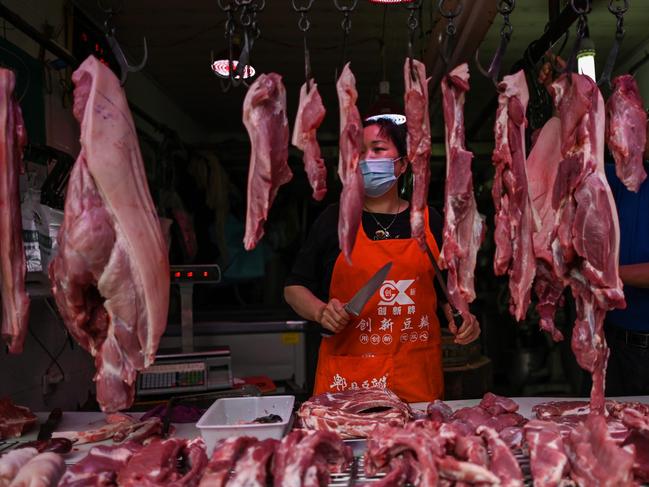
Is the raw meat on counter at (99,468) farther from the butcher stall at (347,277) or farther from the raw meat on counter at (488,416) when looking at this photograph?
the raw meat on counter at (488,416)

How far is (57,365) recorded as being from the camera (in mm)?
5008

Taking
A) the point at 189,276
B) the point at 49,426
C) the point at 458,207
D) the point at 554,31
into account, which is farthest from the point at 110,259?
the point at 554,31

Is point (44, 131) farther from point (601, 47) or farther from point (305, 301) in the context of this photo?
point (601, 47)

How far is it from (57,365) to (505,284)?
7253mm

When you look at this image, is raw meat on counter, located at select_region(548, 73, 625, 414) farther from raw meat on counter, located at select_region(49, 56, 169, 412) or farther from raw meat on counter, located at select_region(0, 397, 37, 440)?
raw meat on counter, located at select_region(0, 397, 37, 440)

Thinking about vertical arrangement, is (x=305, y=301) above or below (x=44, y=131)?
below

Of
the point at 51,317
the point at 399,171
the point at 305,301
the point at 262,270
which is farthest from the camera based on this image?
the point at 262,270

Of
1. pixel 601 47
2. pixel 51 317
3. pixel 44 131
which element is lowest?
pixel 51 317

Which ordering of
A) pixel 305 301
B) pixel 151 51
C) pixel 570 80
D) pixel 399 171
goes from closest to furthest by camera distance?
pixel 570 80
pixel 399 171
pixel 305 301
pixel 151 51

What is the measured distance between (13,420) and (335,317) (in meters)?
1.81

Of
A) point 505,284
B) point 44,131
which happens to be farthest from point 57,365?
point 505,284

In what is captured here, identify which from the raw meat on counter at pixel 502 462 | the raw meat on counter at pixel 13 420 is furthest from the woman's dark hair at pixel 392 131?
the raw meat on counter at pixel 13 420

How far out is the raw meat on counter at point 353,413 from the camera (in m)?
2.54

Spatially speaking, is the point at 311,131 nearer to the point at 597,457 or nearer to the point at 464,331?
the point at 464,331
